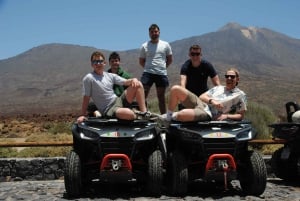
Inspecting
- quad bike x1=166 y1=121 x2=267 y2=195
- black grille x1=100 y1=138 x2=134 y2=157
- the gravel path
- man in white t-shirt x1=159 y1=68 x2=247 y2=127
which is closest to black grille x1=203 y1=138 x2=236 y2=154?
quad bike x1=166 y1=121 x2=267 y2=195

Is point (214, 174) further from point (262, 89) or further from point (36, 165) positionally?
point (262, 89)

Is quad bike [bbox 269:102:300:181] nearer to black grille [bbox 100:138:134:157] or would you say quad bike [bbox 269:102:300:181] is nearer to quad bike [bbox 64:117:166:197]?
quad bike [bbox 64:117:166:197]

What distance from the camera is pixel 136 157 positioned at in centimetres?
728

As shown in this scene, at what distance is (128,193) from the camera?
7.43 m

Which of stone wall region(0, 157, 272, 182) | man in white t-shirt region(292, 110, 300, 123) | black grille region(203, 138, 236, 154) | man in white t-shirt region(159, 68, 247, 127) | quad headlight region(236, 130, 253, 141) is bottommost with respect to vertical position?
stone wall region(0, 157, 272, 182)

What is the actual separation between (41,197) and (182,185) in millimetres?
2003

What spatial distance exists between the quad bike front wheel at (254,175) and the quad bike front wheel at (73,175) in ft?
7.71

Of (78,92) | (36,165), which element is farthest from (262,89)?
(36,165)

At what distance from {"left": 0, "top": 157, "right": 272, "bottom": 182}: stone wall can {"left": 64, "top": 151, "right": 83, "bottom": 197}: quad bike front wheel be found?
289 centimetres

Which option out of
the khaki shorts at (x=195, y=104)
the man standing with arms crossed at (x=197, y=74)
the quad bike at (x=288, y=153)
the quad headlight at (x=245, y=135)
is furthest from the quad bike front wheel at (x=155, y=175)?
the quad bike at (x=288, y=153)

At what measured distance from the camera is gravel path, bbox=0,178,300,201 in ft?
23.0

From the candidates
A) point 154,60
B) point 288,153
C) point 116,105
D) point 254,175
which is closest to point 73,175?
point 116,105

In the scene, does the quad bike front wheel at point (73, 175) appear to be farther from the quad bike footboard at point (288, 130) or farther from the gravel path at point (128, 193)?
the quad bike footboard at point (288, 130)

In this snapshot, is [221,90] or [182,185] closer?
[182,185]
